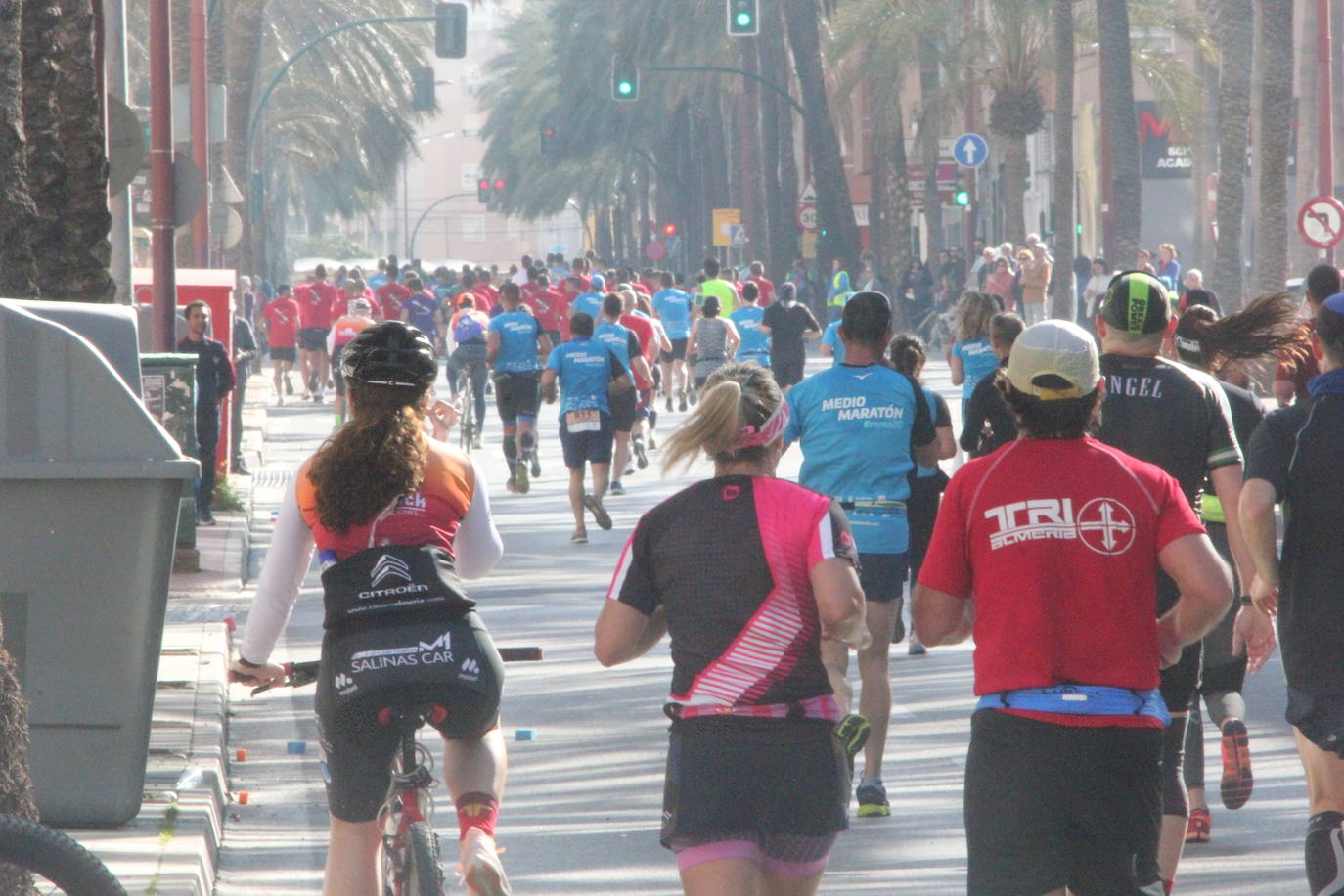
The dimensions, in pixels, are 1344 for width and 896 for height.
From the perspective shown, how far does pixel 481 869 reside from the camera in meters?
4.71

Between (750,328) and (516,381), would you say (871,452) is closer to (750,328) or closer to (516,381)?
(516,381)

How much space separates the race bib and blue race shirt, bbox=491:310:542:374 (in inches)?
124

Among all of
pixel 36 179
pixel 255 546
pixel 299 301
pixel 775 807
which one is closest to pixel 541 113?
pixel 299 301

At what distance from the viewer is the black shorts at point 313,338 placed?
105 ft

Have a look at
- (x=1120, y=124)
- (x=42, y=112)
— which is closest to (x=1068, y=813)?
(x=42, y=112)

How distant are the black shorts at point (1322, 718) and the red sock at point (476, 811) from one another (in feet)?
6.09

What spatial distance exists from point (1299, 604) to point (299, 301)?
89.5 feet

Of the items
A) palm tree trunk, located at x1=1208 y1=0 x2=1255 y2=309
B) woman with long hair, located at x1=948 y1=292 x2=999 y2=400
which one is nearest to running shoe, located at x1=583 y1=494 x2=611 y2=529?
woman with long hair, located at x1=948 y1=292 x2=999 y2=400

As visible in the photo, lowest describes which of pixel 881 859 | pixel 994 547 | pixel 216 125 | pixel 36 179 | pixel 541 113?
pixel 881 859

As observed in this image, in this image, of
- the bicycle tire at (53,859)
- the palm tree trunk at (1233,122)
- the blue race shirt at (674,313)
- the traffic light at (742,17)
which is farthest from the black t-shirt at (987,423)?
the traffic light at (742,17)

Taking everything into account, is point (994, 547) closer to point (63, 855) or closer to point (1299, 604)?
point (1299, 604)

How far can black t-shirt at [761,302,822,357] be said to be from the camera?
2427cm

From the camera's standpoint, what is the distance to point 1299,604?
5387mm

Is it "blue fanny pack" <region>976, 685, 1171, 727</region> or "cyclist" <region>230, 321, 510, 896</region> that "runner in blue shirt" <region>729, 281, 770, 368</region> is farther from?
"blue fanny pack" <region>976, 685, 1171, 727</region>
